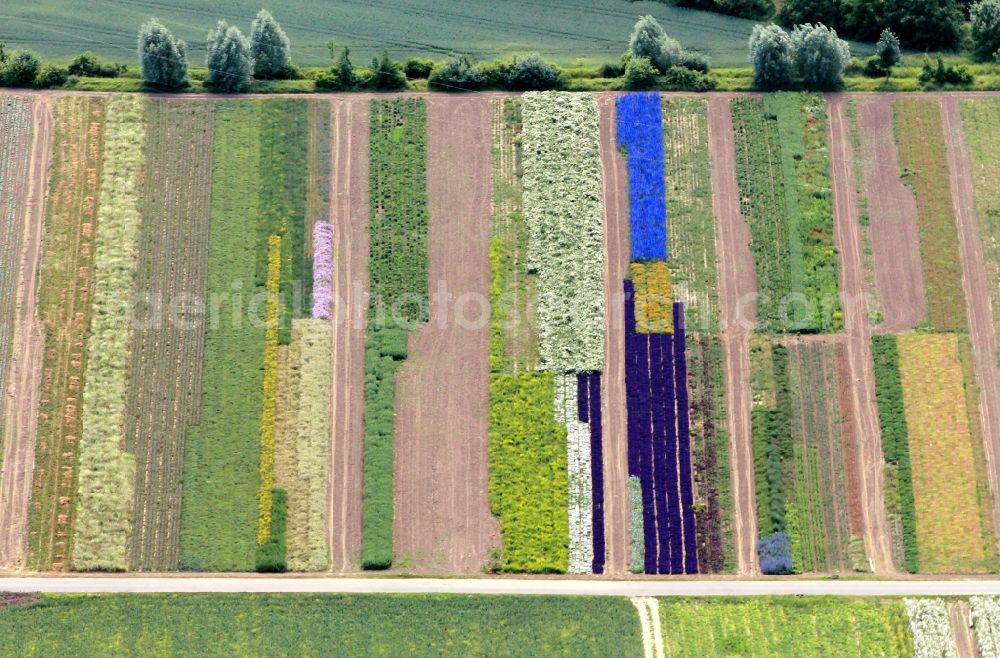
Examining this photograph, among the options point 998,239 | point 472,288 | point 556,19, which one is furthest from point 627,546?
point 556,19

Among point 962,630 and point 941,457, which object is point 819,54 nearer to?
point 941,457

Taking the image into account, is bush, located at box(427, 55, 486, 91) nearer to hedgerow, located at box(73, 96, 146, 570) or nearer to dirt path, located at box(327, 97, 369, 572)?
dirt path, located at box(327, 97, 369, 572)

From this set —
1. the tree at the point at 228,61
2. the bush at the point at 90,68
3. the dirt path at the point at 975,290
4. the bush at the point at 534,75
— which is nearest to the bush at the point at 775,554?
the dirt path at the point at 975,290

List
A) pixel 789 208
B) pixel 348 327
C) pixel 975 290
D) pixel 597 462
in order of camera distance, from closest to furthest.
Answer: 1. pixel 597 462
2. pixel 348 327
3. pixel 975 290
4. pixel 789 208

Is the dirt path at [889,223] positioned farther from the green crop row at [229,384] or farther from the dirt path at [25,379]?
the dirt path at [25,379]

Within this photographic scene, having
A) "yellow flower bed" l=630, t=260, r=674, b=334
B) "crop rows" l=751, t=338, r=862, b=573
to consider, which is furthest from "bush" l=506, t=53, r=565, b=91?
"crop rows" l=751, t=338, r=862, b=573

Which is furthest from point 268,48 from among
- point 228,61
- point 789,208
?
point 789,208

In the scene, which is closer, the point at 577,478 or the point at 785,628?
the point at 785,628
